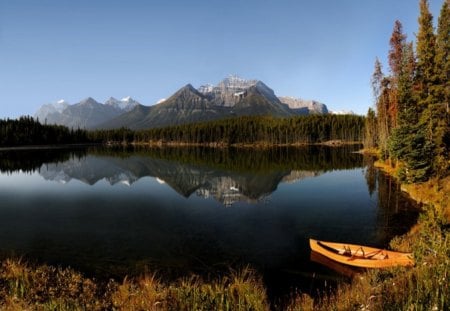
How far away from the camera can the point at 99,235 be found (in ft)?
101

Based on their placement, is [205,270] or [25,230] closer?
[205,270]

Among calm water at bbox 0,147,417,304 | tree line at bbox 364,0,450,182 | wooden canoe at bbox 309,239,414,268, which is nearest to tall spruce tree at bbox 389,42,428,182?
tree line at bbox 364,0,450,182

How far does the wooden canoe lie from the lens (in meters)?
20.6

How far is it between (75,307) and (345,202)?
3925 cm

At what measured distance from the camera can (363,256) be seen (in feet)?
71.9

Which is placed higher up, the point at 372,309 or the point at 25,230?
the point at 372,309

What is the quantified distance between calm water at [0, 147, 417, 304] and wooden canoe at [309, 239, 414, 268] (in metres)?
1.38

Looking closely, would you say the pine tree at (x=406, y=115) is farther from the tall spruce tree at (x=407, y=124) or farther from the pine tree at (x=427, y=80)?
the pine tree at (x=427, y=80)

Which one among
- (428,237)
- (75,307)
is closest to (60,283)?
(75,307)

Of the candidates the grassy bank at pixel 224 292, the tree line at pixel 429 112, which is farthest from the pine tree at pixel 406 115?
the grassy bank at pixel 224 292

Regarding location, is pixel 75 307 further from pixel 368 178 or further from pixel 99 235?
pixel 368 178

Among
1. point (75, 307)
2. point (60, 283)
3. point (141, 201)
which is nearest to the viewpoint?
point (75, 307)

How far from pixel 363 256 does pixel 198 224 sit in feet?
58.2

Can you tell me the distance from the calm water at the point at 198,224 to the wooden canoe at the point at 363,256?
138cm
